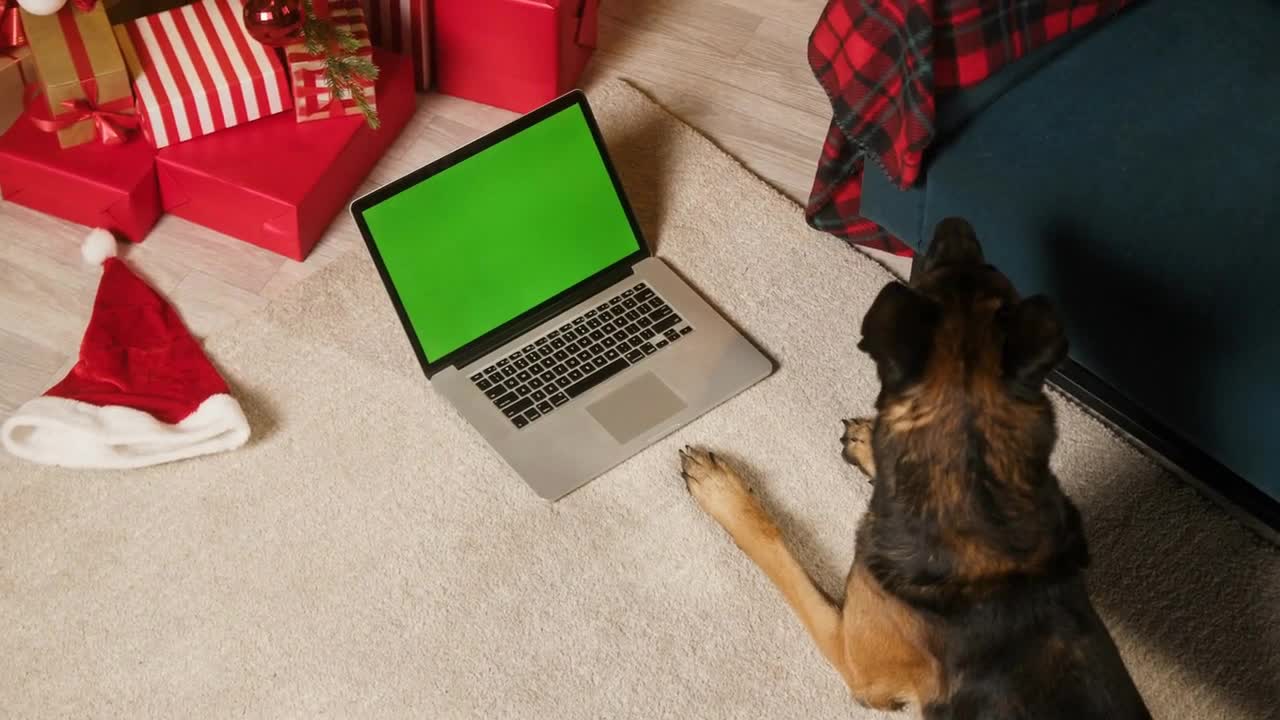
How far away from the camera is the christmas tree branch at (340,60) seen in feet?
7.64

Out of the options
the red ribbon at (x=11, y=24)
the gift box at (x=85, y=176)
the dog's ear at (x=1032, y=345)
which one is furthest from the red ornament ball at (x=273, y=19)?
the dog's ear at (x=1032, y=345)

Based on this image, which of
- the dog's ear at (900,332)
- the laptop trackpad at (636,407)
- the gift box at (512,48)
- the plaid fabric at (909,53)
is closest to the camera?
the dog's ear at (900,332)

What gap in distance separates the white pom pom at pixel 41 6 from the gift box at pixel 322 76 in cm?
40

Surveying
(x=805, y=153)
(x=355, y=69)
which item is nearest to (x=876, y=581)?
(x=805, y=153)

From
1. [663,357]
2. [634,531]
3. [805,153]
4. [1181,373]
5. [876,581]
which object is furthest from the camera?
[805,153]

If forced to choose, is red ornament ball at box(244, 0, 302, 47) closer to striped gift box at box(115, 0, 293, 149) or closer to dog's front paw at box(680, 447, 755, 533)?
striped gift box at box(115, 0, 293, 149)

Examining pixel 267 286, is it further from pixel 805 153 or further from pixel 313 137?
pixel 805 153

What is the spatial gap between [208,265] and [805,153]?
1.28 metres

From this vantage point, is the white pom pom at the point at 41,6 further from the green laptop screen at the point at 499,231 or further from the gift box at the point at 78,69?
the green laptop screen at the point at 499,231

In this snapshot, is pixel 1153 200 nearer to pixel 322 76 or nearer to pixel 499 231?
pixel 499 231

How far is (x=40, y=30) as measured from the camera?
2283mm

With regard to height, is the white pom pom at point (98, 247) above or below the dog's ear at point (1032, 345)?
below

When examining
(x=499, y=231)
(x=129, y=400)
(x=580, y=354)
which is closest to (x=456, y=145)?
(x=499, y=231)

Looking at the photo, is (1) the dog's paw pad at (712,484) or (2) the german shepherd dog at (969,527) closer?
(2) the german shepherd dog at (969,527)
